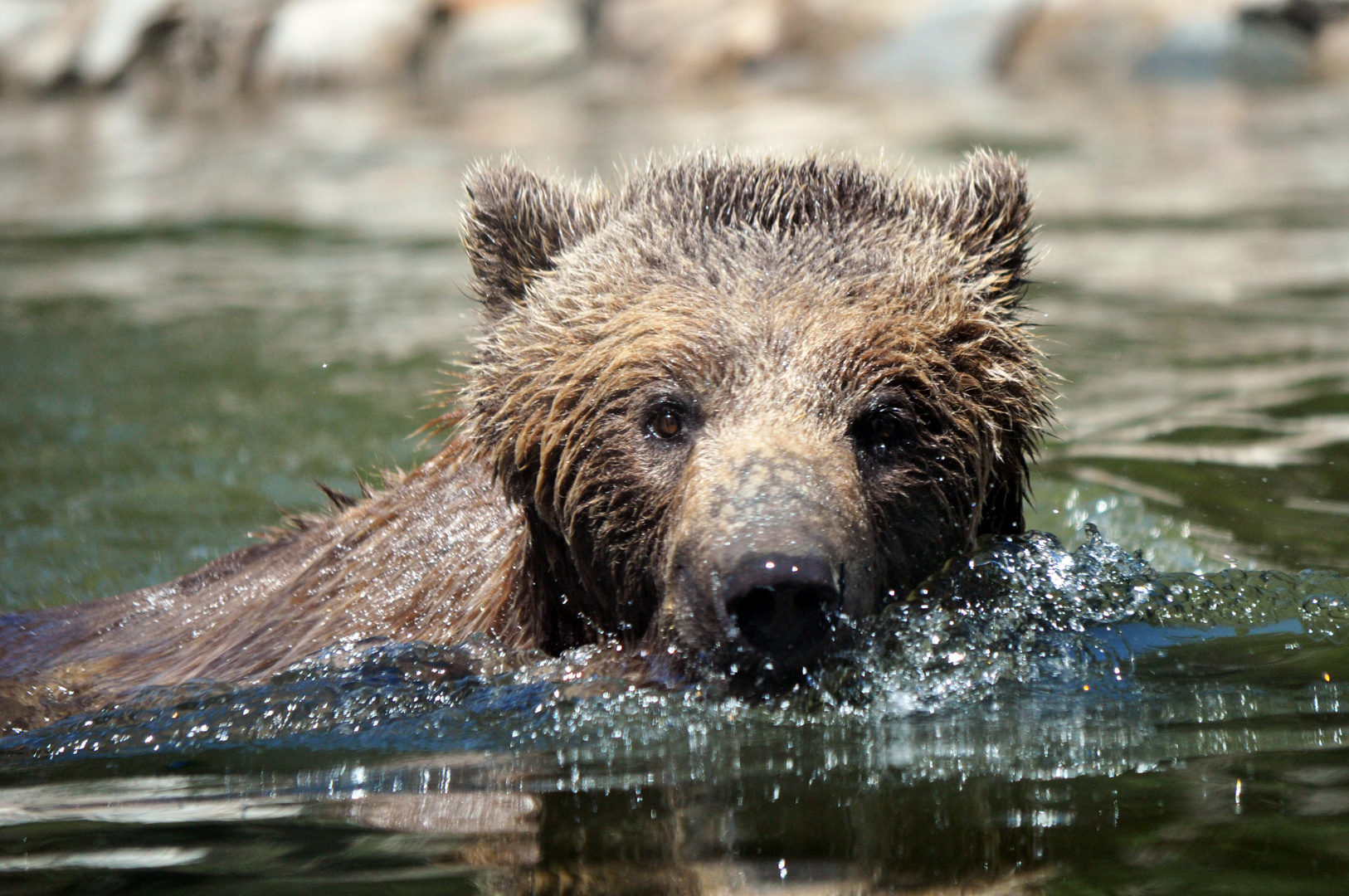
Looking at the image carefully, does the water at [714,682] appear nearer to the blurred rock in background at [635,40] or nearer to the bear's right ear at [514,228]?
the bear's right ear at [514,228]

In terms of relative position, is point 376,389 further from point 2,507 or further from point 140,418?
point 2,507

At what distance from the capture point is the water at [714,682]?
11.8 ft

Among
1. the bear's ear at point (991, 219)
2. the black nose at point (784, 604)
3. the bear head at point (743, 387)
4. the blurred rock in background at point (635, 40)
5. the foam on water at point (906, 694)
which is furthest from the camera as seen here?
the blurred rock in background at point (635, 40)

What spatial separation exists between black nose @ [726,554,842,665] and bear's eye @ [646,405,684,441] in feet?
2.59

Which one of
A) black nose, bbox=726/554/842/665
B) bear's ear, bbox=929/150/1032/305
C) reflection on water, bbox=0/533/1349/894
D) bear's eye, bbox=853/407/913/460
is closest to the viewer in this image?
reflection on water, bbox=0/533/1349/894

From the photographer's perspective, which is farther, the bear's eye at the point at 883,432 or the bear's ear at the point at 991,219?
the bear's ear at the point at 991,219

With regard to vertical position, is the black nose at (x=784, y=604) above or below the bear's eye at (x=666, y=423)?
below

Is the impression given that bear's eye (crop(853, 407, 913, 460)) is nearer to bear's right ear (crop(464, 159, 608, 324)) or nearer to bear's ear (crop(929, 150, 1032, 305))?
bear's ear (crop(929, 150, 1032, 305))

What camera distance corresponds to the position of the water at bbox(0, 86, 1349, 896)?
3605mm

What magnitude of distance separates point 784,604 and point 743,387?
0.79m

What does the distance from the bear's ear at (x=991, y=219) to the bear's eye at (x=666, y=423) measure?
3.88 feet

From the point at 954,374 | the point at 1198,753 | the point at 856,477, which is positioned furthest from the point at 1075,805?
the point at 954,374

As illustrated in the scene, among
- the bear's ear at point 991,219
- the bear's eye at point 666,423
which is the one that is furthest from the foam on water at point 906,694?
the bear's ear at point 991,219

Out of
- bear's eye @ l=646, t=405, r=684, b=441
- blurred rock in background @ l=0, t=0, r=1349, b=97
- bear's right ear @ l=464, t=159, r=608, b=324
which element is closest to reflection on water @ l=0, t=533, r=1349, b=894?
bear's eye @ l=646, t=405, r=684, b=441
